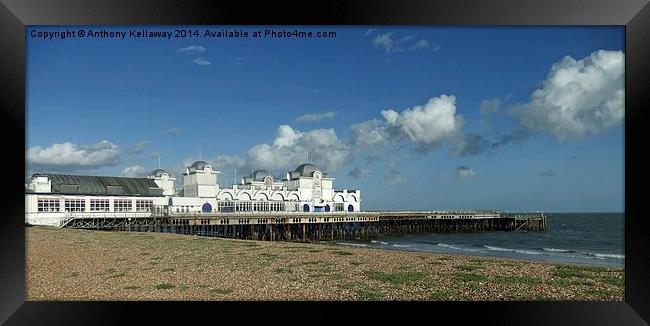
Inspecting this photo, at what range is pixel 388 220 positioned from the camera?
3669cm

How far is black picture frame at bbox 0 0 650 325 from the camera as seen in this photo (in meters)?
6.50

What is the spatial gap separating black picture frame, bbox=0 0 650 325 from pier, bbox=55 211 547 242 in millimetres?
20507

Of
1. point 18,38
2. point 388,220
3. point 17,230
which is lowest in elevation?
point 388,220

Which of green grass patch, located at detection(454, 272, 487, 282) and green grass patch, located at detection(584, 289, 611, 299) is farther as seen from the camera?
green grass patch, located at detection(454, 272, 487, 282)

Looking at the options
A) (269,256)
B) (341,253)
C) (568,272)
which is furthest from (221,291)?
(568,272)

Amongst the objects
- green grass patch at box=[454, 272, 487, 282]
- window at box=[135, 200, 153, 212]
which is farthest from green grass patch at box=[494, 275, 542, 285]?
window at box=[135, 200, 153, 212]

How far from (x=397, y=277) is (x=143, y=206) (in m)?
23.9

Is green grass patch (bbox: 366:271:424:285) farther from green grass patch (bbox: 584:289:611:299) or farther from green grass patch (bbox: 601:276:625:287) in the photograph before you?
green grass patch (bbox: 601:276:625:287)
